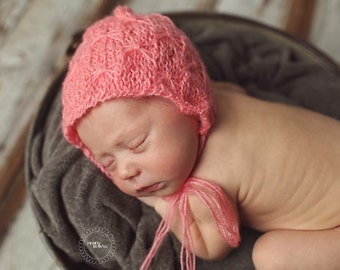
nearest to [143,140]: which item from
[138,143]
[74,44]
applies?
[138,143]

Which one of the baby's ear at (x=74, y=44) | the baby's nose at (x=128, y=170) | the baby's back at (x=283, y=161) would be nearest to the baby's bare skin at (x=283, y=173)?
the baby's back at (x=283, y=161)

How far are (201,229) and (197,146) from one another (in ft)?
0.50

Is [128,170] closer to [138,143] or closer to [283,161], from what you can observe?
[138,143]

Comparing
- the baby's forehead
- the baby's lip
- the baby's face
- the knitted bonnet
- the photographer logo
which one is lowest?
the photographer logo

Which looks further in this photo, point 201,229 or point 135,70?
point 201,229

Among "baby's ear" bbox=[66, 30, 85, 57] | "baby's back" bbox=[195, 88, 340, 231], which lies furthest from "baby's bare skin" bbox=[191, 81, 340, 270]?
"baby's ear" bbox=[66, 30, 85, 57]

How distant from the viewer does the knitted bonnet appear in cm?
74

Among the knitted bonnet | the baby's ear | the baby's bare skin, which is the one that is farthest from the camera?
the baby's ear

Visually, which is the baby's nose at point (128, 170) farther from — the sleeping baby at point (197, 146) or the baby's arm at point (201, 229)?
the baby's arm at point (201, 229)

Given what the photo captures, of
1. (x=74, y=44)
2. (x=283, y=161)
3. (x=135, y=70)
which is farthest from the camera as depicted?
(x=74, y=44)

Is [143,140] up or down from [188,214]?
up

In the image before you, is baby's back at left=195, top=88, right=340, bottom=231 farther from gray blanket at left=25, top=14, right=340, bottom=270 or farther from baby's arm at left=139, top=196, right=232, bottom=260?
gray blanket at left=25, top=14, right=340, bottom=270

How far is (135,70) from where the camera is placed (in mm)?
746

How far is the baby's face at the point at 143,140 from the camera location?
0.76 meters
